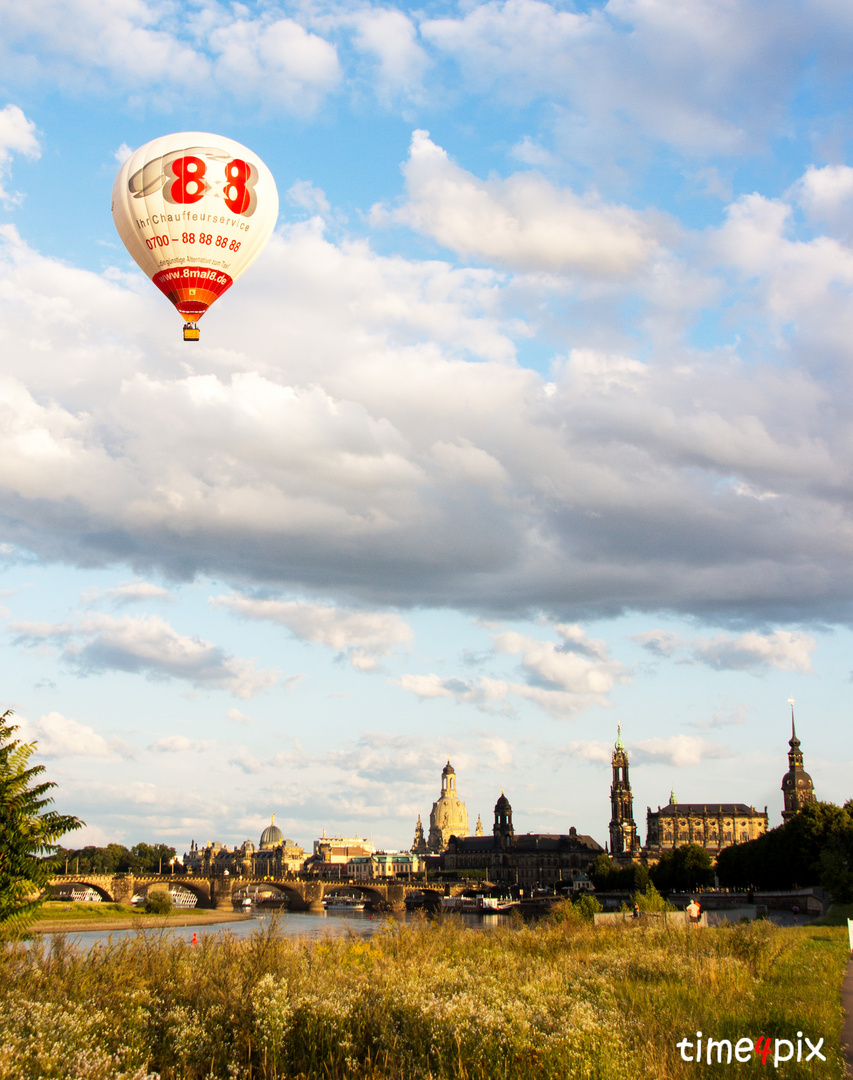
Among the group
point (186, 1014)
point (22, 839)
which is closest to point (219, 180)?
point (22, 839)

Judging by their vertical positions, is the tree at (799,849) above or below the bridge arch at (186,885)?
above

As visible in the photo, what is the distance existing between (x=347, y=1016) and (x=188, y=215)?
31366mm

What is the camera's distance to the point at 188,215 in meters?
38.9

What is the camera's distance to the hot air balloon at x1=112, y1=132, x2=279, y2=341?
39.0 m

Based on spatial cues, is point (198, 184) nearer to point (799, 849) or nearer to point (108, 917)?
point (799, 849)

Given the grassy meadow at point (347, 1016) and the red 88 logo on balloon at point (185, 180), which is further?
the red 88 logo on balloon at point (185, 180)

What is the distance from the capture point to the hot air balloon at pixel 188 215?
39031mm

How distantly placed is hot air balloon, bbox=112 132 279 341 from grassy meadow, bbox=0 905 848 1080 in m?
25.8

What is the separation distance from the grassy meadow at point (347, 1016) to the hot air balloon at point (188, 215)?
2581cm
